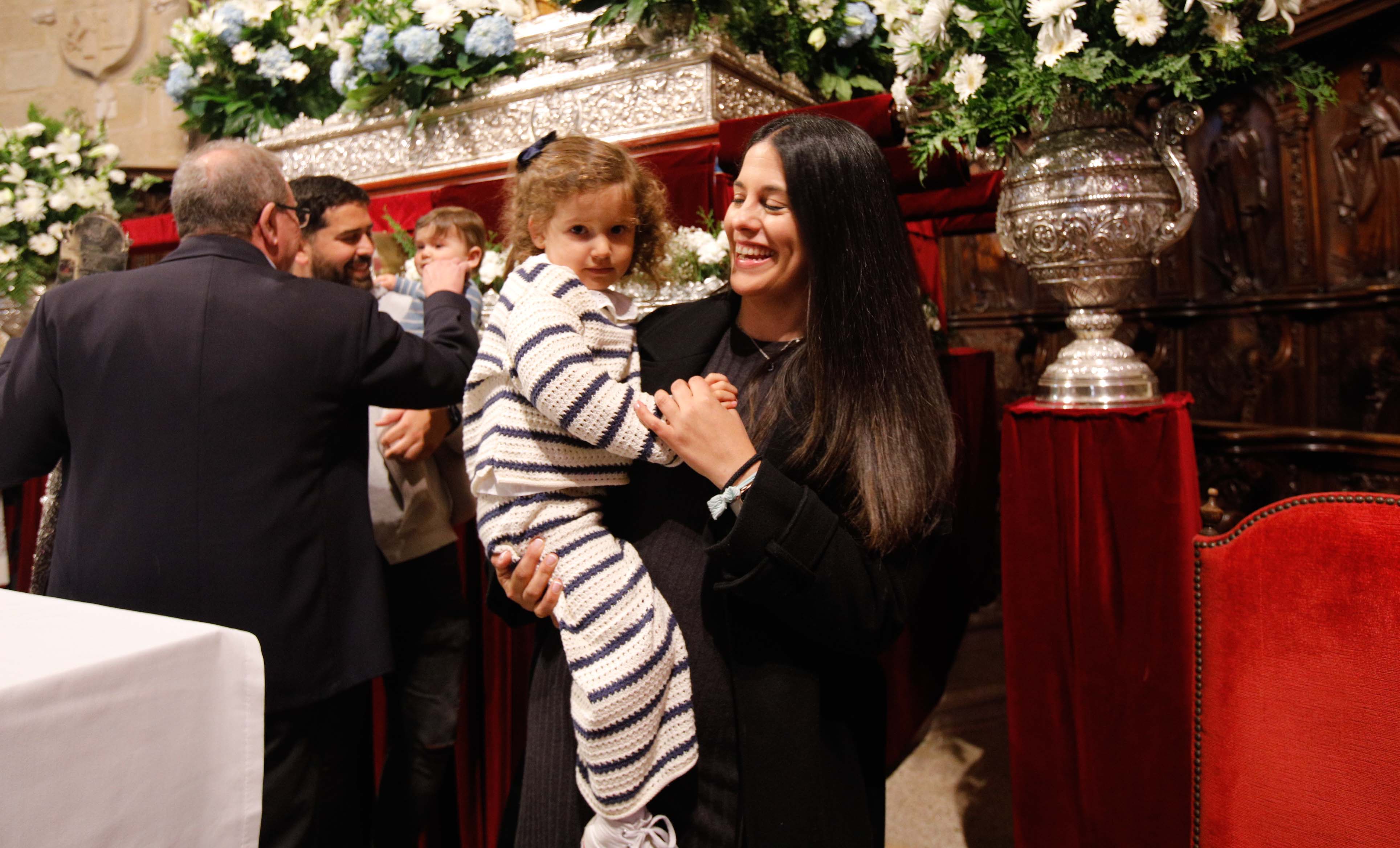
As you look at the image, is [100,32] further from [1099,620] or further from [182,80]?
[1099,620]

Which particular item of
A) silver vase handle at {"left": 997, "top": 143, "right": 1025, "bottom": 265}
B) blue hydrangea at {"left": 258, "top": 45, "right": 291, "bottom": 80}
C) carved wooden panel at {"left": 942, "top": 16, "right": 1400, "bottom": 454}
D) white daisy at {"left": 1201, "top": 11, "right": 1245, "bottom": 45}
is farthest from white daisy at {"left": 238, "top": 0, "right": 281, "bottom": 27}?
carved wooden panel at {"left": 942, "top": 16, "right": 1400, "bottom": 454}

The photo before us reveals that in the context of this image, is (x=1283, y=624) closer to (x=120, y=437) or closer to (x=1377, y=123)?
(x=120, y=437)

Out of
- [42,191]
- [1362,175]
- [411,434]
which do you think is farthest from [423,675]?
[1362,175]

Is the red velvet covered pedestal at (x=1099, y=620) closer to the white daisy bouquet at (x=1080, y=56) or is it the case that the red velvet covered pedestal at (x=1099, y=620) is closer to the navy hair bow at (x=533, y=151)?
the white daisy bouquet at (x=1080, y=56)

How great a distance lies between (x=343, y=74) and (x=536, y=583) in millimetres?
3204

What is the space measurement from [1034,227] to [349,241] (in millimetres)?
1678

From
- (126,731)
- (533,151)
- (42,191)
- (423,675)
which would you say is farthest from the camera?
(42,191)

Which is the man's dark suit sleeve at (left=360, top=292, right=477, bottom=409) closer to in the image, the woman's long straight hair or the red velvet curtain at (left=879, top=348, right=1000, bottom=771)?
the woman's long straight hair

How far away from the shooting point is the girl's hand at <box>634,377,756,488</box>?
1.18 m

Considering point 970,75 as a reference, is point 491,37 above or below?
above

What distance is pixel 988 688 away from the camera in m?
3.65

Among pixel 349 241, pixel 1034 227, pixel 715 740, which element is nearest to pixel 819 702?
pixel 715 740

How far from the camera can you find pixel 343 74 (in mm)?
3637

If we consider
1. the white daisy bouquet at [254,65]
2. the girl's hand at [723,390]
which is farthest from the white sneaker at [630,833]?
the white daisy bouquet at [254,65]
